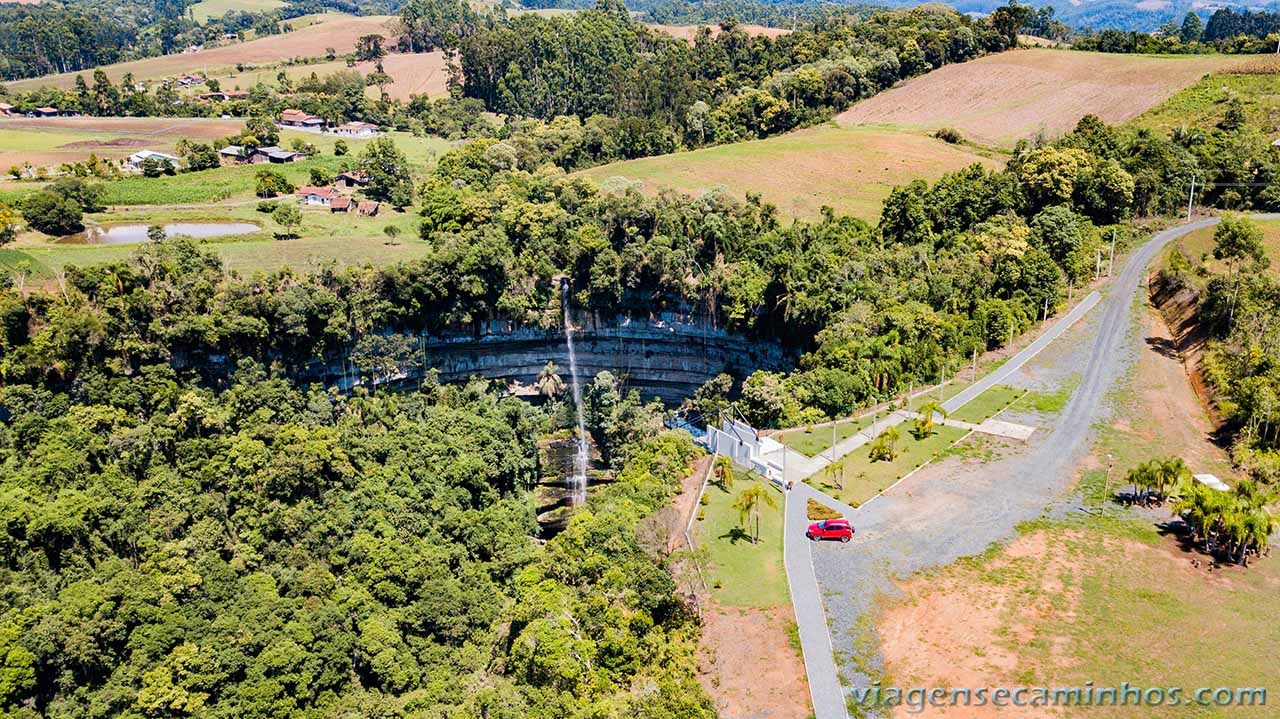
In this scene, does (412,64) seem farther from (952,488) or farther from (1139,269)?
(952,488)

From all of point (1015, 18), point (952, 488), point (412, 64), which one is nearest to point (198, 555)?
point (952, 488)

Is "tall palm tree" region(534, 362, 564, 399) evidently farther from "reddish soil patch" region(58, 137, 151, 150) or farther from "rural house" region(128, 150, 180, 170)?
"reddish soil patch" region(58, 137, 151, 150)

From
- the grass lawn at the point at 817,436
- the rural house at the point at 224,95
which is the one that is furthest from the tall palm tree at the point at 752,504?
the rural house at the point at 224,95

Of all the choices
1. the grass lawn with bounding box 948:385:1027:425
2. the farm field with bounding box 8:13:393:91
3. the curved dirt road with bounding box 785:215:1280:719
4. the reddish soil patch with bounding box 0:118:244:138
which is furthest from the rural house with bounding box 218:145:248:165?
the grass lawn with bounding box 948:385:1027:425

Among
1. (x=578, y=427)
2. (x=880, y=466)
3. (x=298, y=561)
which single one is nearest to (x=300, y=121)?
(x=578, y=427)

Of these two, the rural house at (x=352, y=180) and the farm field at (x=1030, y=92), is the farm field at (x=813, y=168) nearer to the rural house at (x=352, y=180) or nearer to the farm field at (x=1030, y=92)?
the farm field at (x=1030, y=92)
